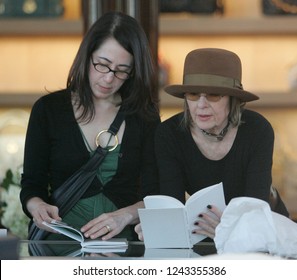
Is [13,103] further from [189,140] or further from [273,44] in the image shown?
[189,140]

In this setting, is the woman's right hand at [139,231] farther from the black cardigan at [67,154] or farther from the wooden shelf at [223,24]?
the wooden shelf at [223,24]

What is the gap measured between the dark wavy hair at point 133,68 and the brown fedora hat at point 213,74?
0.09 meters

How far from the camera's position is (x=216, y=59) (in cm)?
254

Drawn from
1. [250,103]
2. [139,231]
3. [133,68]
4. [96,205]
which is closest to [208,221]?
[139,231]

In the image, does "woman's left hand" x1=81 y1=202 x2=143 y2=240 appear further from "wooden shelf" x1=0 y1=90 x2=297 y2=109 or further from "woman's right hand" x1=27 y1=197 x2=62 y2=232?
"wooden shelf" x1=0 y1=90 x2=297 y2=109

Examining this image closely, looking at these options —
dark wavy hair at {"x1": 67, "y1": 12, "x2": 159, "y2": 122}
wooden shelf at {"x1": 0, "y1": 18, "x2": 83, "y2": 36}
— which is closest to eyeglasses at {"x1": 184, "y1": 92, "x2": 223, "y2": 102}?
dark wavy hair at {"x1": 67, "y1": 12, "x2": 159, "y2": 122}

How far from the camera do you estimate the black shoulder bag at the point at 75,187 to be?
99.7 inches

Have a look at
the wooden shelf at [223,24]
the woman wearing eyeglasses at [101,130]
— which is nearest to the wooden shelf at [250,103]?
the wooden shelf at [223,24]

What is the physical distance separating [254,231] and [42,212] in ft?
2.33

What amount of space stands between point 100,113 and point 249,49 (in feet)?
5.76

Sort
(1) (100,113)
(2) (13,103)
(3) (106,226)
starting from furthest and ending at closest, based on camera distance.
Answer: (2) (13,103) → (1) (100,113) → (3) (106,226)

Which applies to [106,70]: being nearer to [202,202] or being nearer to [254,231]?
[202,202]
